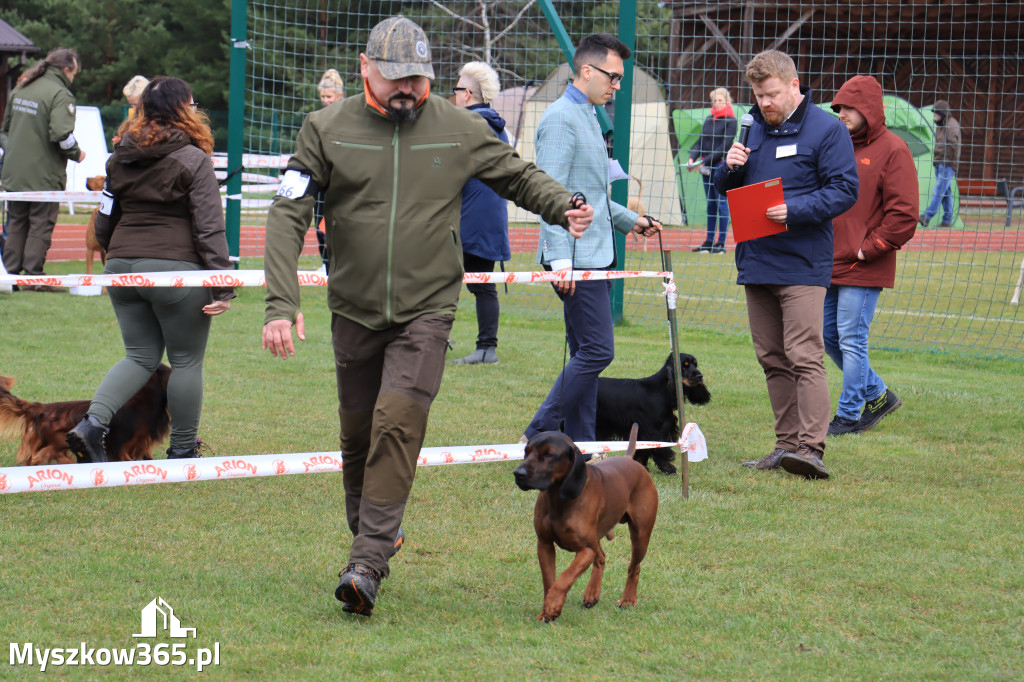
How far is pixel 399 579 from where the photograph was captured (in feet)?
12.5

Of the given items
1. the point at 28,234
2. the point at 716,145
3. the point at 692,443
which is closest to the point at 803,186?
the point at 692,443

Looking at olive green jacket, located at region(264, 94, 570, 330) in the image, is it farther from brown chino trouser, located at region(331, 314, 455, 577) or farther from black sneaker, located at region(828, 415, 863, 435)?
black sneaker, located at region(828, 415, 863, 435)

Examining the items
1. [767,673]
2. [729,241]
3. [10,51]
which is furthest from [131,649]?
[10,51]

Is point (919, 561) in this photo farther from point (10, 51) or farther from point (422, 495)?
point (10, 51)

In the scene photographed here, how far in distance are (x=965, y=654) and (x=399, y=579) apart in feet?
6.18

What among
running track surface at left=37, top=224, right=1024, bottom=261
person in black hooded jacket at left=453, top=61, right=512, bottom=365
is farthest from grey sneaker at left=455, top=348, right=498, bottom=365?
running track surface at left=37, top=224, right=1024, bottom=261

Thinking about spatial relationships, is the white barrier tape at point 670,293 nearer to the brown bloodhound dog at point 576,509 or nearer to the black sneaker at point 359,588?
the brown bloodhound dog at point 576,509

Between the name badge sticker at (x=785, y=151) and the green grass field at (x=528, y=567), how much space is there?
1.63m

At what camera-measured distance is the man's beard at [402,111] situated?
3342 mm

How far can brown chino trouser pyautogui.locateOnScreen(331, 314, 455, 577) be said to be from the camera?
11.2 feet

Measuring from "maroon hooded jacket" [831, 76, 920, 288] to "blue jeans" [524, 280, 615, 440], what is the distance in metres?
1.82

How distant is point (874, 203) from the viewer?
6344mm

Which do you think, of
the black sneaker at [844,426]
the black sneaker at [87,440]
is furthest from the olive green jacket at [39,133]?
the black sneaker at [844,426]

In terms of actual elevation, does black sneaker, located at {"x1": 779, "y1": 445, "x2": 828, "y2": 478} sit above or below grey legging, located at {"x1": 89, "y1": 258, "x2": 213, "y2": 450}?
below
